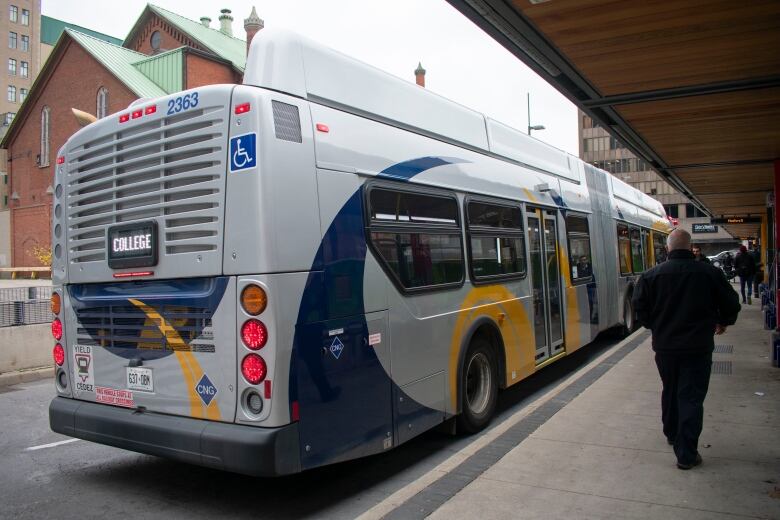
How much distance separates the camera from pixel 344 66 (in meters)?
4.98

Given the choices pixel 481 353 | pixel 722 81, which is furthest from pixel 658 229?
pixel 481 353

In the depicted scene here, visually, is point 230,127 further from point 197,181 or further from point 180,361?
point 180,361

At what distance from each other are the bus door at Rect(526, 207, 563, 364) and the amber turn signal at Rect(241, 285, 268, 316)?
465cm

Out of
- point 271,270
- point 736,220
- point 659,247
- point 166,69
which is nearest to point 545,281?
point 271,270

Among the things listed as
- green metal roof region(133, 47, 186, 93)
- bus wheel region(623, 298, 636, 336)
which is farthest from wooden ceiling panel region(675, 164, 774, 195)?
green metal roof region(133, 47, 186, 93)

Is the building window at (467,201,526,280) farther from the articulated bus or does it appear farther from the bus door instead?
the bus door

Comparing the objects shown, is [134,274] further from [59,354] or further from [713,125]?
[713,125]

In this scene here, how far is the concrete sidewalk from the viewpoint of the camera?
4.04 metres

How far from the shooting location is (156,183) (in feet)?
15.1

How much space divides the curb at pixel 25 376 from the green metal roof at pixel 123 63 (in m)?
28.7

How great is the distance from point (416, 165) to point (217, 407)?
2675 millimetres

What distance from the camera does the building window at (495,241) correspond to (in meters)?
6.40

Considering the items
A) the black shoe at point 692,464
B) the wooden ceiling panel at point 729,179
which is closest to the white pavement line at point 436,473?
the black shoe at point 692,464

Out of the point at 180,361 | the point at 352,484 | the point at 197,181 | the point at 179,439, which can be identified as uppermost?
the point at 197,181
